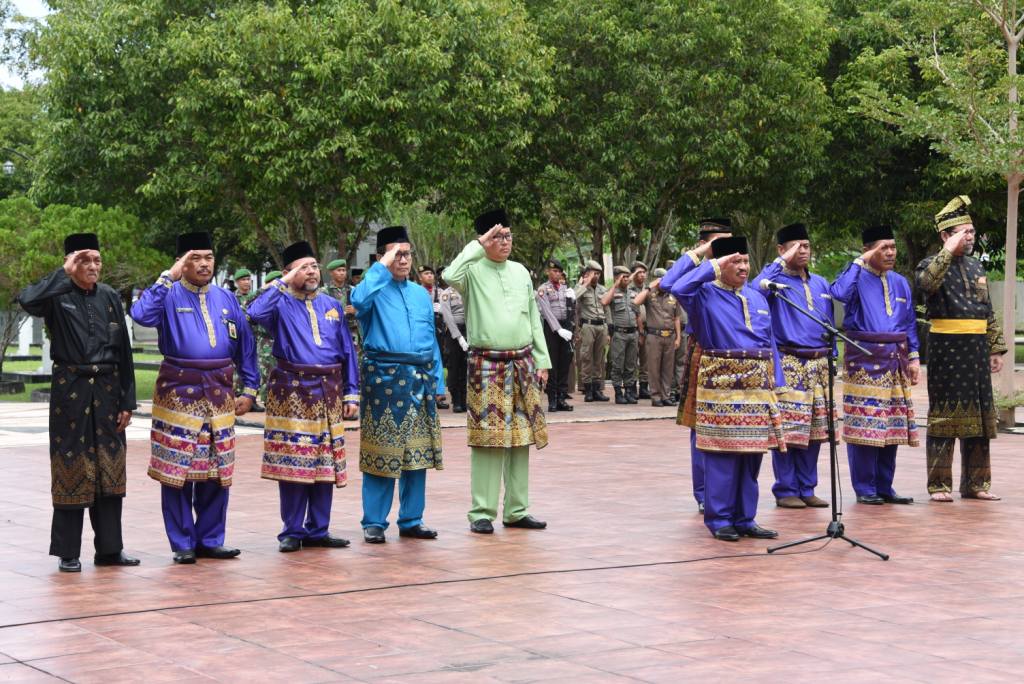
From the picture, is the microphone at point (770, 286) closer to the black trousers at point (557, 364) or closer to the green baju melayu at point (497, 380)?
the green baju melayu at point (497, 380)

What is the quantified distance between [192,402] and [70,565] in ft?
3.77

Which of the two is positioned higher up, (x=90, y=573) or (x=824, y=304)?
(x=824, y=304)

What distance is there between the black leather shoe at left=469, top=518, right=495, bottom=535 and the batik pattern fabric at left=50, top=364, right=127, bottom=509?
238cm

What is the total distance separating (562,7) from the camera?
95.0 ft

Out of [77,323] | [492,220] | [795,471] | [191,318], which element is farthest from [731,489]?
[77,323]

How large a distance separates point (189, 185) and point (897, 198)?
15911 millimetres

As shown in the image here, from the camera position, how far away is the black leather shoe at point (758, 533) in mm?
10172

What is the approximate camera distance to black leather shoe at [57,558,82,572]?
9008mm

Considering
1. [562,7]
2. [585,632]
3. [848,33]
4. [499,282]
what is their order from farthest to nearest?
[848,33] < [562,7] < [499,282] < [585,632]

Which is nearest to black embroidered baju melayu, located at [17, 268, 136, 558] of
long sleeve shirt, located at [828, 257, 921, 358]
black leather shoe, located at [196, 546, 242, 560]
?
black leather shoe, located at [196, 546, 242, 560]

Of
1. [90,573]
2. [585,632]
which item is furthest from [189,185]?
[585,632]

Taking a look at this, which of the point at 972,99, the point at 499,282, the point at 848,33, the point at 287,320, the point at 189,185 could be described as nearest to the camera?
the point at 287,320

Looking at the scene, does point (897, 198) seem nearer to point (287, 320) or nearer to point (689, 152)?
point (689, 152)

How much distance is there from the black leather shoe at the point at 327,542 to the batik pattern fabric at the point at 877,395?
13.3 ft
